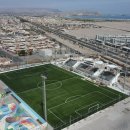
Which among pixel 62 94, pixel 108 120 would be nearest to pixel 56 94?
pixel 62 94

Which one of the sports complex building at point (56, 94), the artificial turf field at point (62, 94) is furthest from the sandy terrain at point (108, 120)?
the artificial turf field at point (62, 94)

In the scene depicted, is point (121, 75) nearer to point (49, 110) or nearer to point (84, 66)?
point (84, 66)

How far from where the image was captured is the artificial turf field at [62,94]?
106 ft

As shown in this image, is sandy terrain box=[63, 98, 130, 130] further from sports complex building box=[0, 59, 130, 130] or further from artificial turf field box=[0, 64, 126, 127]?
artificial turf field box=[0, 64, 126, 127]

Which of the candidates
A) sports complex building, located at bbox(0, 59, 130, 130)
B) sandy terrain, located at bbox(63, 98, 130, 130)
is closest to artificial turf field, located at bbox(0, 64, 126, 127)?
sports complex building, located at bbox(0, 59, 130, 130)

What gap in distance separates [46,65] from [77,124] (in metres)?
27.9

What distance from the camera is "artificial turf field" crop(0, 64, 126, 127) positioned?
106ft

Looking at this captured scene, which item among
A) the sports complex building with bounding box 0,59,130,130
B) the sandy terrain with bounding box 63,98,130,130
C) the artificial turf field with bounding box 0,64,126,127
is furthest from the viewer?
the artificial turf field with bounding box 0,64,126,127

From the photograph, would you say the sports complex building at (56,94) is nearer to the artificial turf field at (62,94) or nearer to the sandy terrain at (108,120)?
the artificial turf field at (62,94)

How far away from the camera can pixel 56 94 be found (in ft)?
127

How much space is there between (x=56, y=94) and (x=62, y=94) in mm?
1125

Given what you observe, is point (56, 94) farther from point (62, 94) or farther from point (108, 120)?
point (108, 120)

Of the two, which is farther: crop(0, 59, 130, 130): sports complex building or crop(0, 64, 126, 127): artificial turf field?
crop(0, 64, 126, 127): artificial turf field

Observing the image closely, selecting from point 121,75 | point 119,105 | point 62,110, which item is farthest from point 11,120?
point 121,75
